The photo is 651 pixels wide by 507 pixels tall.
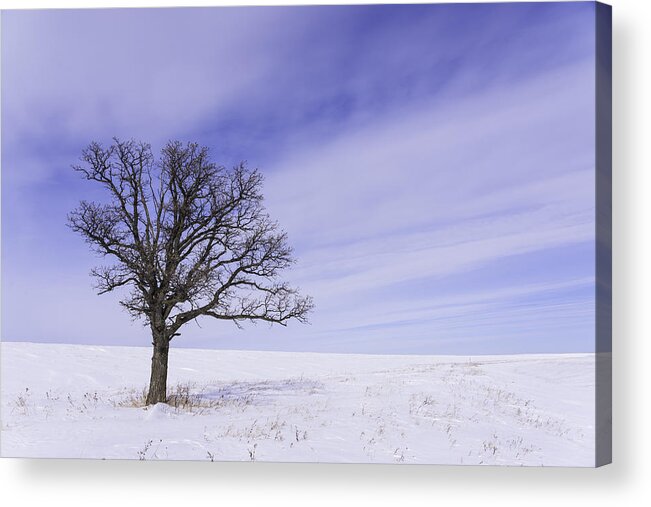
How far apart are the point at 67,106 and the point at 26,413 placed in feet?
14.7

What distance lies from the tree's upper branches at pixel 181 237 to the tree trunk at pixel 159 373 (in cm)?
21

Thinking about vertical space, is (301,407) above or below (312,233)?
below

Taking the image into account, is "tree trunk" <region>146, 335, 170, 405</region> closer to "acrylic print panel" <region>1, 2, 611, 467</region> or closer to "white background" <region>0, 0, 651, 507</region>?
"acrylic print panel" <region>1, 2, 611, 467</region>

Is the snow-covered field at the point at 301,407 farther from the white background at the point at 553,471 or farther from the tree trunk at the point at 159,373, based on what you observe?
the white background at the point at 553,471

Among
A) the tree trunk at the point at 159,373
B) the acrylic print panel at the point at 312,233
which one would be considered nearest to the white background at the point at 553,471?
the acrylic print panel at the point at 312,233

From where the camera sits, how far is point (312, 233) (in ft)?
33.9

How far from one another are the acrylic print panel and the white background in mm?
299

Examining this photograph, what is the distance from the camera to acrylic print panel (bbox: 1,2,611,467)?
9.81 m

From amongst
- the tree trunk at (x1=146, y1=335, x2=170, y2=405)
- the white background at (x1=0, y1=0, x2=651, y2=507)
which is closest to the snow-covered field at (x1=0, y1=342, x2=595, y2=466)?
the tree trunk at (x1=146, y1=335, x2=170, y2=405)

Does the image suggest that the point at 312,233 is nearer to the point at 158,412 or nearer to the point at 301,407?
the point at 301,407

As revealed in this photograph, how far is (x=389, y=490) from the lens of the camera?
32.8 ft

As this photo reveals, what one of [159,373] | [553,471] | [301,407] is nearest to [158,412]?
[159,373]

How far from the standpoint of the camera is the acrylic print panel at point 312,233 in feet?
32.2

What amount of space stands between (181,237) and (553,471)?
20.4 feet
